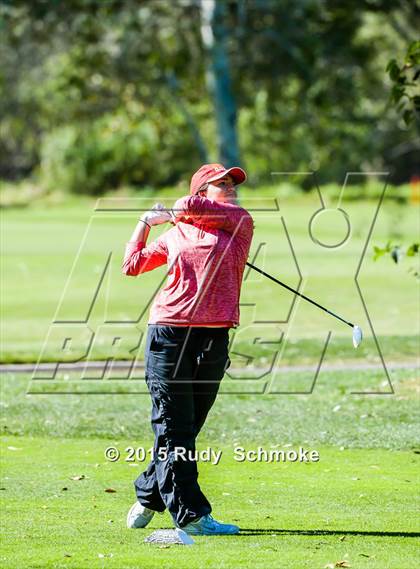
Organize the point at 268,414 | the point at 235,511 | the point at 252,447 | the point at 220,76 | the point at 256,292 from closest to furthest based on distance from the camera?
the point at 235,511, the point at 252,447, the point at 268,414, the point at 256,292, the point at 220,76

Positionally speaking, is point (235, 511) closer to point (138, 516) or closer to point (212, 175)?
point (138, 516)

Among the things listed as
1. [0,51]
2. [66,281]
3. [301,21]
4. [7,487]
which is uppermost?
[7,487]

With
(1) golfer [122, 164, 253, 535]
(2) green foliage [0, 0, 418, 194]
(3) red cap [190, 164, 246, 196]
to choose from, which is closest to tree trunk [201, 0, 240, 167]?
(2) green foliage [0, 0, 418, 194]

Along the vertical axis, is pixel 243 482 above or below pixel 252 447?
above

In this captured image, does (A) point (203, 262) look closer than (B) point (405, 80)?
Yes

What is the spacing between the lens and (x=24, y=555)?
6.50 m

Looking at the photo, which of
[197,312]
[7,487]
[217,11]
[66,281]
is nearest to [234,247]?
[197,312]

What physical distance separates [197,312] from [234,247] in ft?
1.33

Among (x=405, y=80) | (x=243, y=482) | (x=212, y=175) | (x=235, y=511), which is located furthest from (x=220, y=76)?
(x=212, y=175)

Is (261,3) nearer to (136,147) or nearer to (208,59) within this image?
(208,59)

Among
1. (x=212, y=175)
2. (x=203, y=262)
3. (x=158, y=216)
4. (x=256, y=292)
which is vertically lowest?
(x=256, y=292)

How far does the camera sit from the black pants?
6785 mm

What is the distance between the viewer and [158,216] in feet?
22.6

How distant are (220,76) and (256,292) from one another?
9828 millimetres
